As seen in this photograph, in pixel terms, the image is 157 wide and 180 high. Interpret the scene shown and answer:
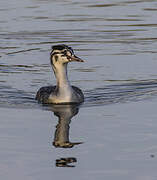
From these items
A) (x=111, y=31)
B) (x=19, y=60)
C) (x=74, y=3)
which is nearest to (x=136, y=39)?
(x=111, y=31)

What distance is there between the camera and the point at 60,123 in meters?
17.2

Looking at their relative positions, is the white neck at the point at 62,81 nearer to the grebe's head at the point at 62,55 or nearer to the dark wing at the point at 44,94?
the grebe's head at the point at 62,55

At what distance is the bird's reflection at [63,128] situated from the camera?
13852 millimetres

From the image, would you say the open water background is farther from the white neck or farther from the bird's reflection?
the white neck

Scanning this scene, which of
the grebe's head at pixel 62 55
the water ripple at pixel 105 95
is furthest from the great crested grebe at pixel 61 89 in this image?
the water ripple at pixel 105 95

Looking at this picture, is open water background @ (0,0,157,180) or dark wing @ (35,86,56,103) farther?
dark wing @ (35,86,56,103)

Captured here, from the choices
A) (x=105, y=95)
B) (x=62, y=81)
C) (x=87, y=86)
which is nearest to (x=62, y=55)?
(x=62, y=81)

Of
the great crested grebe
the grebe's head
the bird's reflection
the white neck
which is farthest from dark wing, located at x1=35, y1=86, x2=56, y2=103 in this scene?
the grebe's head

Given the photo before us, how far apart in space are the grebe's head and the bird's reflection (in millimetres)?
1174

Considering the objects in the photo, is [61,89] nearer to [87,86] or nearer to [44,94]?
[44,94]

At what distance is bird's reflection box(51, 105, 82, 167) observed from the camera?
13.9 m

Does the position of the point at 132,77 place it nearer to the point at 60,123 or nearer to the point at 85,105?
the point at 85,105

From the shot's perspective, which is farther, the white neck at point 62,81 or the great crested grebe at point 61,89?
the white neck at point 62,81

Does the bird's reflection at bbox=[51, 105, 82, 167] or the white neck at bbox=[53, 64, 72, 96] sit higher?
the white neck at bbox=[53, 64, 72, 96]
